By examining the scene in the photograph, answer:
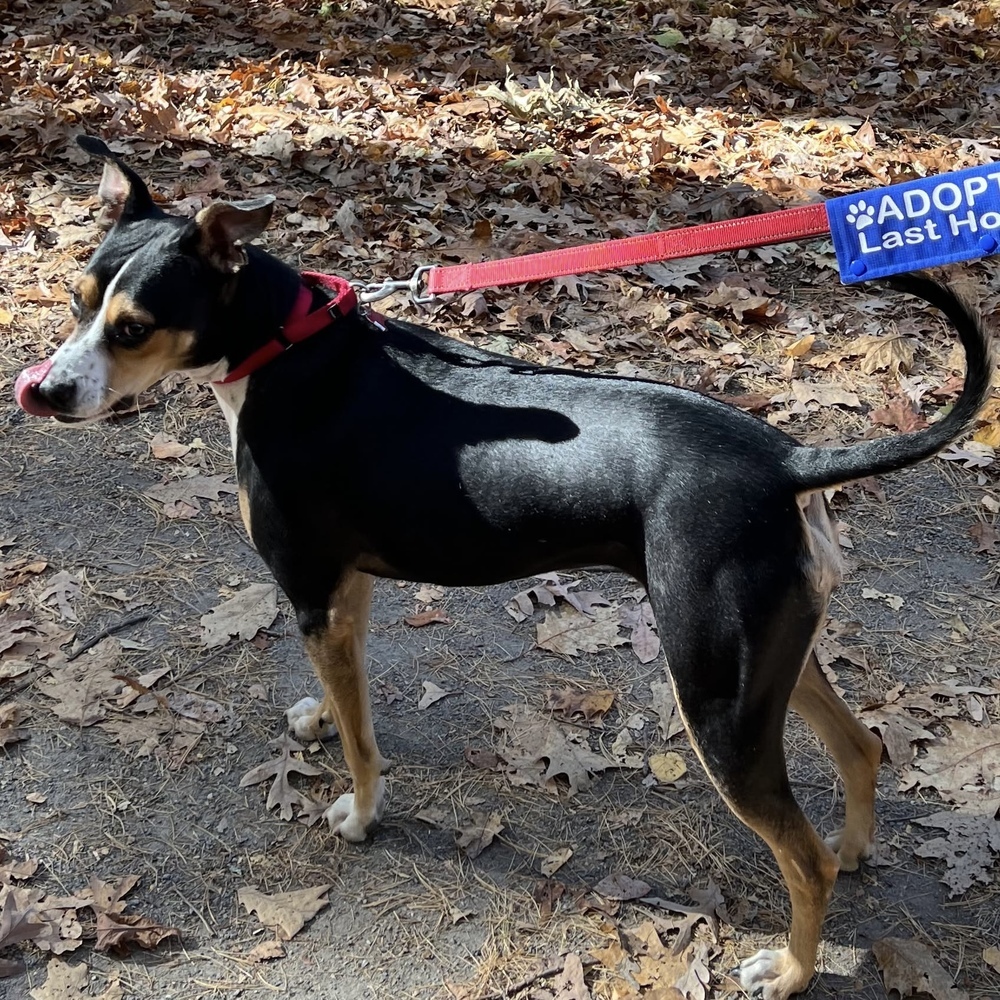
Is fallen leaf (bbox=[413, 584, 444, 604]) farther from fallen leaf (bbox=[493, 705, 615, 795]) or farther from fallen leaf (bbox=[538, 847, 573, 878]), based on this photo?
fallen leaf (bbox=[538, 847, 573, 878])

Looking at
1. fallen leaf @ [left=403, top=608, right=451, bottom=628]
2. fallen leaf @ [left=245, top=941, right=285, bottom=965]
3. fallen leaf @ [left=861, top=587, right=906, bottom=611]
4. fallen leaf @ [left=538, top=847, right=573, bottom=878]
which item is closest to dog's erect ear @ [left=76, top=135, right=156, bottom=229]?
fallen leaf @ [left=403, top=608, right=451, bottom=628]

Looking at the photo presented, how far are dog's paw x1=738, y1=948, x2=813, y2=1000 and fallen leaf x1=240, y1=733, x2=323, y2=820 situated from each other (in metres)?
1.63

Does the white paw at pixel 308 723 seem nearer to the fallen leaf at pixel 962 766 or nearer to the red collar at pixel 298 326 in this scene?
the red collar at pixel 298 326

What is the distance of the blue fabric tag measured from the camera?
2906 millimetres

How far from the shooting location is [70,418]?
2.98 m

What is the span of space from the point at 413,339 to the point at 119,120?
572cm

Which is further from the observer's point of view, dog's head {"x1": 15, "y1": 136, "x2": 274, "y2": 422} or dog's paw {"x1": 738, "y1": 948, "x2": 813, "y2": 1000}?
dog's paw {"x1": 738, "y1": 948, "x2": 813, "y2": 1000}

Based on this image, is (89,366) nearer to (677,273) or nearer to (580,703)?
(580,703)

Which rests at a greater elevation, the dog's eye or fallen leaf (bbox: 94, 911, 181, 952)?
the dog's eye

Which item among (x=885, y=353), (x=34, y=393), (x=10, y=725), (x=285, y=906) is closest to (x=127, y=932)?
(x=285, y=906)

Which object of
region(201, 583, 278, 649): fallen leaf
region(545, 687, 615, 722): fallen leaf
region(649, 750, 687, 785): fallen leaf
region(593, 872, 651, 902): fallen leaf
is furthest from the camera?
region(201, 583, 278, 649): fallen leaf

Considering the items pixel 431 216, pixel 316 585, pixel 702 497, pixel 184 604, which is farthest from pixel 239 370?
pixel 431 216

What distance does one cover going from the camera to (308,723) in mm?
3883

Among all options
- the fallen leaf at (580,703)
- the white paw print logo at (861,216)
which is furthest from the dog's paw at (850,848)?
the white paw print logo at (861,216)
